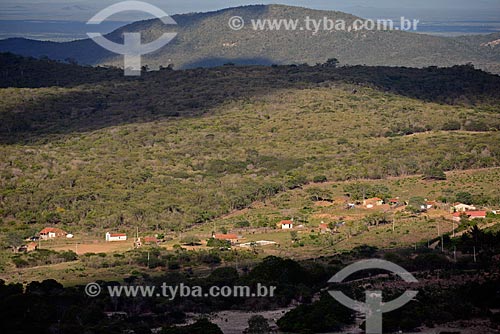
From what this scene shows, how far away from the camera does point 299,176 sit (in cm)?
5753

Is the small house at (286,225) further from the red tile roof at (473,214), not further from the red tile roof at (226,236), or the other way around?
the red tile roof at (473,214)

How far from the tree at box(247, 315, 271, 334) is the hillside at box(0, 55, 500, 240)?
72.6 feet

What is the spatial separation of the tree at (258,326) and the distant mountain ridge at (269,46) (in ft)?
410

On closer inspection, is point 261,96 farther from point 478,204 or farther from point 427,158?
point 478,204

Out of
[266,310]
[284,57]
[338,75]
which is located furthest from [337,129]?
[284,57]

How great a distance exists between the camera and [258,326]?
955 inches

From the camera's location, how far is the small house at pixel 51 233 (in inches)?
1743

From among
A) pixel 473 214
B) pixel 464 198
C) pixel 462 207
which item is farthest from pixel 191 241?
pixel 464 198

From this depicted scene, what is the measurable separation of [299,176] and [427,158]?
849cm

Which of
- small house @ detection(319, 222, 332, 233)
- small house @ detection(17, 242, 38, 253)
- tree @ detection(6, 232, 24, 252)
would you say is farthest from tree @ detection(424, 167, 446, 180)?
tree @ detection(6, 232, 24, 252)

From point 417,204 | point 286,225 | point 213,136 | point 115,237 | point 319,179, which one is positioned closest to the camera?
point 115,237

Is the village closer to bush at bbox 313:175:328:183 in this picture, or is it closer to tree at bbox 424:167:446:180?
tree at bbox 424:167:446:180

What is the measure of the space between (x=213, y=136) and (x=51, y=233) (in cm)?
2634

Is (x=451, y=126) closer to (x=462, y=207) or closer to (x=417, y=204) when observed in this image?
(x=417, y=204)
